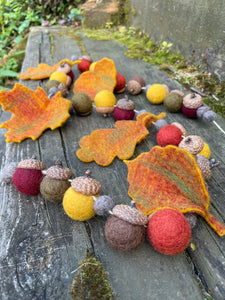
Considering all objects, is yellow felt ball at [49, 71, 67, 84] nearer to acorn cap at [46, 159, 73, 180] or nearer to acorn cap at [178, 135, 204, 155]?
acorn cap at [46, 159, 73, 180]

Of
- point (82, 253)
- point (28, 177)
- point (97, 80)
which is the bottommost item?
point (82, 253)

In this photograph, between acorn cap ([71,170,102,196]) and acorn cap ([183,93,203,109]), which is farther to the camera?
acorn cap ([183,93,203,109])

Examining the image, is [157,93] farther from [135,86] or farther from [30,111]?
[30,111]

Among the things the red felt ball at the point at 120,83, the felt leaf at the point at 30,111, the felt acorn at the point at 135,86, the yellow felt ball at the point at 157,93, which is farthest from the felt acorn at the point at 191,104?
the felt leaf at the point at 30,111

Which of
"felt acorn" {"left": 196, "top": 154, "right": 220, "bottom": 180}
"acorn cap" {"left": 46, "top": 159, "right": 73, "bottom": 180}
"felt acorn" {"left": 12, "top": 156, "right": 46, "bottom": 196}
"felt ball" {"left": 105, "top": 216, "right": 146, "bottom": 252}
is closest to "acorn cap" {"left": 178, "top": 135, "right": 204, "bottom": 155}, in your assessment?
"felt acorn" {"left": 196, "top": 154, "right": 220, "bottom": 180}

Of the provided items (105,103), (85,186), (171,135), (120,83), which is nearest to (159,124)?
(171,135)

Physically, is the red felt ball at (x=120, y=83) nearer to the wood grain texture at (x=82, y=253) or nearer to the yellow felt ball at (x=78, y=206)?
the wood grain texture at (x=82, y=253)
